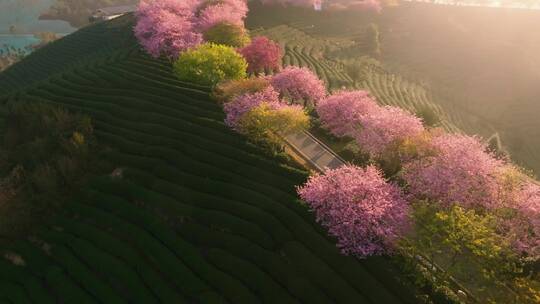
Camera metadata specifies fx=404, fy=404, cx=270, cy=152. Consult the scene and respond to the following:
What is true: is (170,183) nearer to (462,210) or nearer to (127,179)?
(127,179)

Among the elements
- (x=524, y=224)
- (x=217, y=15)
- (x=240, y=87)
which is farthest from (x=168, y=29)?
(x=524, y=224)

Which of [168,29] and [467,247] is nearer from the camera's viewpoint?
[467,247]

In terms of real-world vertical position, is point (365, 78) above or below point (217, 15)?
below

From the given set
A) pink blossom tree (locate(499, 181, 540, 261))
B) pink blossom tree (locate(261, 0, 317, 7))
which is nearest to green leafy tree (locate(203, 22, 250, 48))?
pink blossom tree (locate(261, 0, 317, 7))

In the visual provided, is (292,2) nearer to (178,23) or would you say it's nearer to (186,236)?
(178,23)

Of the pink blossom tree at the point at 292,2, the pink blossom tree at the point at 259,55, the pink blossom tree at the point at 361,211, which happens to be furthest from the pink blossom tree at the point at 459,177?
the pink blossom tree at the point at 292,2

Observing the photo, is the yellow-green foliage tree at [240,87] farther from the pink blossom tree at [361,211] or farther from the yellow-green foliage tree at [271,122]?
the pink blossom tree at [361,211]

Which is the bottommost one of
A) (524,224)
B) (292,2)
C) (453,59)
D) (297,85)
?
(453,59)

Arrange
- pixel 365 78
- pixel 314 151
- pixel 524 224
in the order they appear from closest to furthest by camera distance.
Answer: pixel 524 224 < pixel 314 151 < pixel 365 78
